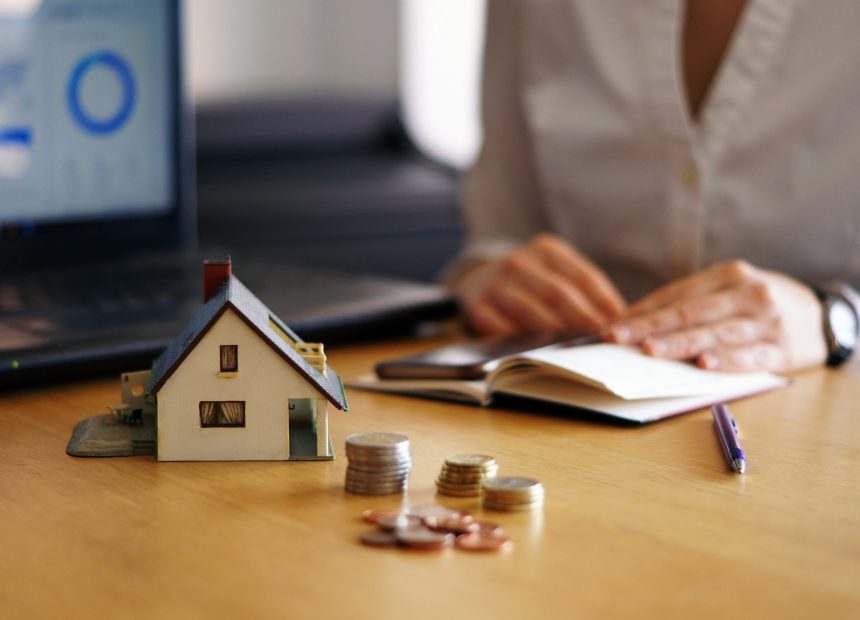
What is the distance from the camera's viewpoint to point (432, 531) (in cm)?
63

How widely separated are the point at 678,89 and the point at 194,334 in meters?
0.80

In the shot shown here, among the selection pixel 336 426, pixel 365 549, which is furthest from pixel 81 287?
pixel 365 549

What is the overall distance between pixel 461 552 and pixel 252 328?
216mm

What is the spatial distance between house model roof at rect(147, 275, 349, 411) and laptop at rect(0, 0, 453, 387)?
0.27 meters

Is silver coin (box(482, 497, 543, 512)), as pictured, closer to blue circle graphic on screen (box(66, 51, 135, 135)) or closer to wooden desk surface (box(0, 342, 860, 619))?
wooden desk surface (box(0, 342, 860, 619))

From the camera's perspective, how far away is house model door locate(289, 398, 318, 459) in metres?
0.77

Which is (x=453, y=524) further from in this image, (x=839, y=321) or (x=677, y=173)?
(x=677, y=173)

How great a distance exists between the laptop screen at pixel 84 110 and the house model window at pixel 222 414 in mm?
541

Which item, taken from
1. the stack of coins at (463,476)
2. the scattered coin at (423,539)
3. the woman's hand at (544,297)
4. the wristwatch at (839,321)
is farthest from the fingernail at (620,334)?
the scattered coin at (423,539)

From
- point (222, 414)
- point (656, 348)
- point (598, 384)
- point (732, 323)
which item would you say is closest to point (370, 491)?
point (222, 414)

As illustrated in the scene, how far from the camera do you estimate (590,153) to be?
1467 mm

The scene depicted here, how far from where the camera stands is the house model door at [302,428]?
770mm

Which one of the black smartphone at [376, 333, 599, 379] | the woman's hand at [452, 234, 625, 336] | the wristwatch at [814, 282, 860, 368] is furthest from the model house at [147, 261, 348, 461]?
the wristwatch at [814, 282, 860, 368]

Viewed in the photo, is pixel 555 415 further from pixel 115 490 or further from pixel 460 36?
pixel 460 36
